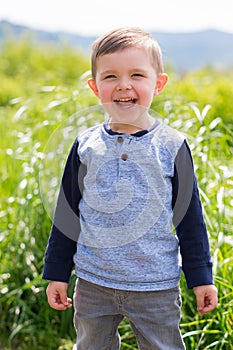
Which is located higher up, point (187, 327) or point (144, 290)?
point (144, 290)

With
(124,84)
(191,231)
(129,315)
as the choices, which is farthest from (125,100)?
(129,315)

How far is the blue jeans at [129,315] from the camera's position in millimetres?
1945

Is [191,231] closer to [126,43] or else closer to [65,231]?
[65,231]

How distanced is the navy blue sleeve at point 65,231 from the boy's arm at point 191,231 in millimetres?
338

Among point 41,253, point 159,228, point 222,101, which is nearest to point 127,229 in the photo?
point 159,228

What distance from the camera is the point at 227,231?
9.70 ft

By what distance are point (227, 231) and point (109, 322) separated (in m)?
1.07

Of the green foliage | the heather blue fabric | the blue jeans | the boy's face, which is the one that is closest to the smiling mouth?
the boy's face

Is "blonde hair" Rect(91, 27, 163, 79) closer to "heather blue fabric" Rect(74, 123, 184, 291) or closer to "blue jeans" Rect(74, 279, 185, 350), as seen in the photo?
"heather blue fabric" Rect(74, 123, 184, 291)

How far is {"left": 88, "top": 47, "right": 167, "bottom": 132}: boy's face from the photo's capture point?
1905 millimetres

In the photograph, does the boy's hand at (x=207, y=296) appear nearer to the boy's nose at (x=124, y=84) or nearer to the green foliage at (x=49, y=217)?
the green foliage at (x=49, y=217)

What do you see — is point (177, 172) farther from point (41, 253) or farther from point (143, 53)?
point (41, 253)

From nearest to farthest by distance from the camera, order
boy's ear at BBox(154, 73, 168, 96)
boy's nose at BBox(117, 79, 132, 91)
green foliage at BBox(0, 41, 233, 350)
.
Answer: boy's nose at BBox(117, 79, 132, 91) → boy's ear at BBox(154, 73, 168, 96) → green foliage at BBox(0, 41, 233, 350)

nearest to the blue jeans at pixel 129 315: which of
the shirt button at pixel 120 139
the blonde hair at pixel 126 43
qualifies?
the shirt button at pixel 120 139
